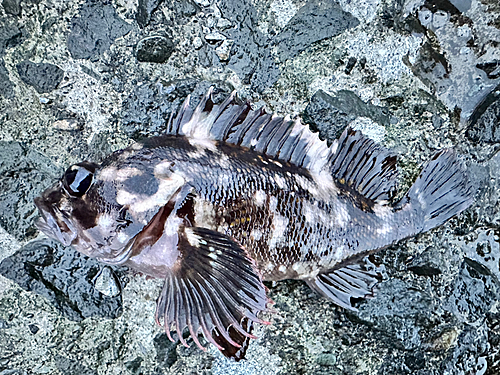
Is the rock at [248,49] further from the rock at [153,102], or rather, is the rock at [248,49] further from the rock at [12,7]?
the rock at [12,7]

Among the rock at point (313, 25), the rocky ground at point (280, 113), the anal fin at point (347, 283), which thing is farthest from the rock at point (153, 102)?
the anal fin at point (347, 283)

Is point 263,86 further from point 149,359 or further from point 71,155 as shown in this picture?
point 149,359

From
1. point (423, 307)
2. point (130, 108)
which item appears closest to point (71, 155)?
point (130, 108)

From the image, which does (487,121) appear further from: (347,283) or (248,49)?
(248,49)

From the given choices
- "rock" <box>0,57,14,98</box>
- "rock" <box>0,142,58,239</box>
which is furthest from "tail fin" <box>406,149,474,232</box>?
"rock" <box>0,57,14,98</box>

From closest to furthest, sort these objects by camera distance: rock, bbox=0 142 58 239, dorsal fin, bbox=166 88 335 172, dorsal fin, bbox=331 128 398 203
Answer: dorsal fin, bbox=166 88 335 172 < dorsal fin, bbox=331 128 398 203 < rock, bbox=0 142 58 239

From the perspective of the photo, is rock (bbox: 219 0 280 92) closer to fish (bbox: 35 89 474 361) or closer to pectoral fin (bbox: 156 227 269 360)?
fish (bbox: 35 89 474 361)
